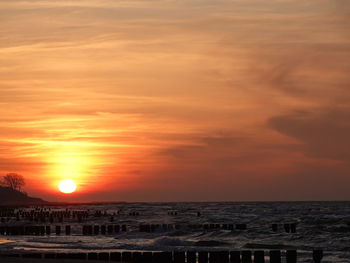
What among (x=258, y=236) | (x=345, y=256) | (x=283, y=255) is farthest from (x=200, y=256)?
(x=258, y=236)

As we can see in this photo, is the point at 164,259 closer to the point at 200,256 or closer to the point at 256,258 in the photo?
the point at 200,256

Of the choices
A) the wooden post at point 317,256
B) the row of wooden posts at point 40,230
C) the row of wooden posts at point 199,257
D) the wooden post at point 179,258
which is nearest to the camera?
the row of wooden posts at point 199,257

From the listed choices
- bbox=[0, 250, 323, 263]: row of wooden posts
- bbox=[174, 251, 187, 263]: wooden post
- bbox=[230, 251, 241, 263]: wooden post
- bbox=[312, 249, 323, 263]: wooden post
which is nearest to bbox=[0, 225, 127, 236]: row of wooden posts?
bbox=[0, 250, 323, 263]: row of wooden posts

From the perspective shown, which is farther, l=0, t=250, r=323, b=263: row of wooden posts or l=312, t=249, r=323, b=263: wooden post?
l=312, t=249, r=323, b=263: wooden post

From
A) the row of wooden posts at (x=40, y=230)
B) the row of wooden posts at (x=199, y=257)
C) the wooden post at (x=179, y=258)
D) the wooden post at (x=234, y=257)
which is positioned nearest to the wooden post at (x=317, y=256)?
the row of wooden posts at (x=199, y=257)

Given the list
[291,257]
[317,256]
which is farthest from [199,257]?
[317,256]

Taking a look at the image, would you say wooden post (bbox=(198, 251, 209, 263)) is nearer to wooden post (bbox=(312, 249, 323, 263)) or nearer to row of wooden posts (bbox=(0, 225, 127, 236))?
wooden post (bbox=(312, 249, 323, 263))

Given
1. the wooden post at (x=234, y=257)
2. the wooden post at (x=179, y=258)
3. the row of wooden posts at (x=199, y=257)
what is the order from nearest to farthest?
1. the row of wooden posts at (x=199, y=257)
2. the wooden post at (x=234, y=257)
3. the wooden post at (x=179, y=258)

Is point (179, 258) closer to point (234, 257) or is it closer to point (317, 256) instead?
point (234, 257)

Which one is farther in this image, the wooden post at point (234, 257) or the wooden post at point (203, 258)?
the wooden post at point (203, 258)

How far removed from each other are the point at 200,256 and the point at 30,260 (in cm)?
631

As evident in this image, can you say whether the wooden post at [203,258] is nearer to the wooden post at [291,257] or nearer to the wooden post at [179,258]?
the wooden post at [179,258]

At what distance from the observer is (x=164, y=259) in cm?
2598

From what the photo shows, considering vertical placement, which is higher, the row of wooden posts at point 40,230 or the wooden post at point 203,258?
the row of wooden posts at point 40,230
